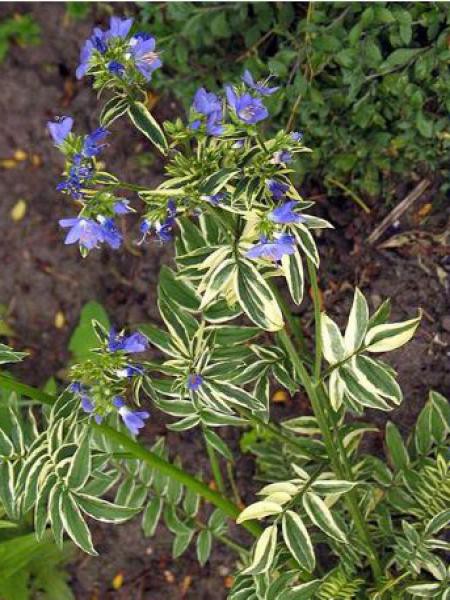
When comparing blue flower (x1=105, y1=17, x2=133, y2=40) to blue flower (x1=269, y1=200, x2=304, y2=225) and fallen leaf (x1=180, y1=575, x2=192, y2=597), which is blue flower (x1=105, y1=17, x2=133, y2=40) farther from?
fallen leaf (x1=180, y1=575, x2=192, y2=597)

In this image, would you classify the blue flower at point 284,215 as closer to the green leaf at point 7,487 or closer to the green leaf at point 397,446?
the green leaf at point 7,487

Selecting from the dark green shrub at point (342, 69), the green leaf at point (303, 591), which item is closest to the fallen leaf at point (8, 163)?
the dark green shrub at point (342, 69)

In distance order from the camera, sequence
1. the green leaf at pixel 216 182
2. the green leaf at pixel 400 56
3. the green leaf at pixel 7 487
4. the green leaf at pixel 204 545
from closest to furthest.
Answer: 1. the green leaf at pixel 216 182
2. the green leaf at pixel 7 487
3. the green leaf at pixel 400 56
4. the green leaf at pixel 204 545

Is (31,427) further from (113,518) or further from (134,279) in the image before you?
(134,279)

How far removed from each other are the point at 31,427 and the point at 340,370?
0.78 m

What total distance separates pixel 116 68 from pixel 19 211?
1.89m

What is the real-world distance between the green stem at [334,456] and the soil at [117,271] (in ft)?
1.71

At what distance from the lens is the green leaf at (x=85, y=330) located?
2.91 meters

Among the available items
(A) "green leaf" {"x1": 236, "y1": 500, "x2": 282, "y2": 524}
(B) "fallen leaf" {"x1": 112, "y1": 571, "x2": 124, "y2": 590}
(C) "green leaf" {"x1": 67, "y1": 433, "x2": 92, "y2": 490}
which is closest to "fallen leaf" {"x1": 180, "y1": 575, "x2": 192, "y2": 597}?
(B) "fallen leaf" {"x1": 112, "y1": 571, "x2": 124, "y2": 590}

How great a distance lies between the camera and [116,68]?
1.41 m

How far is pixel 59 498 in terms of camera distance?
1.68 m

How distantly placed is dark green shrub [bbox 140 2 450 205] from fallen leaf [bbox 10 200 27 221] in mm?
855

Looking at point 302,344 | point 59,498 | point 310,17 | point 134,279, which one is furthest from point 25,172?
point 59,498

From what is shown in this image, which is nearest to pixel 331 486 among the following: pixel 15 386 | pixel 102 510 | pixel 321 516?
pixel 321 516
